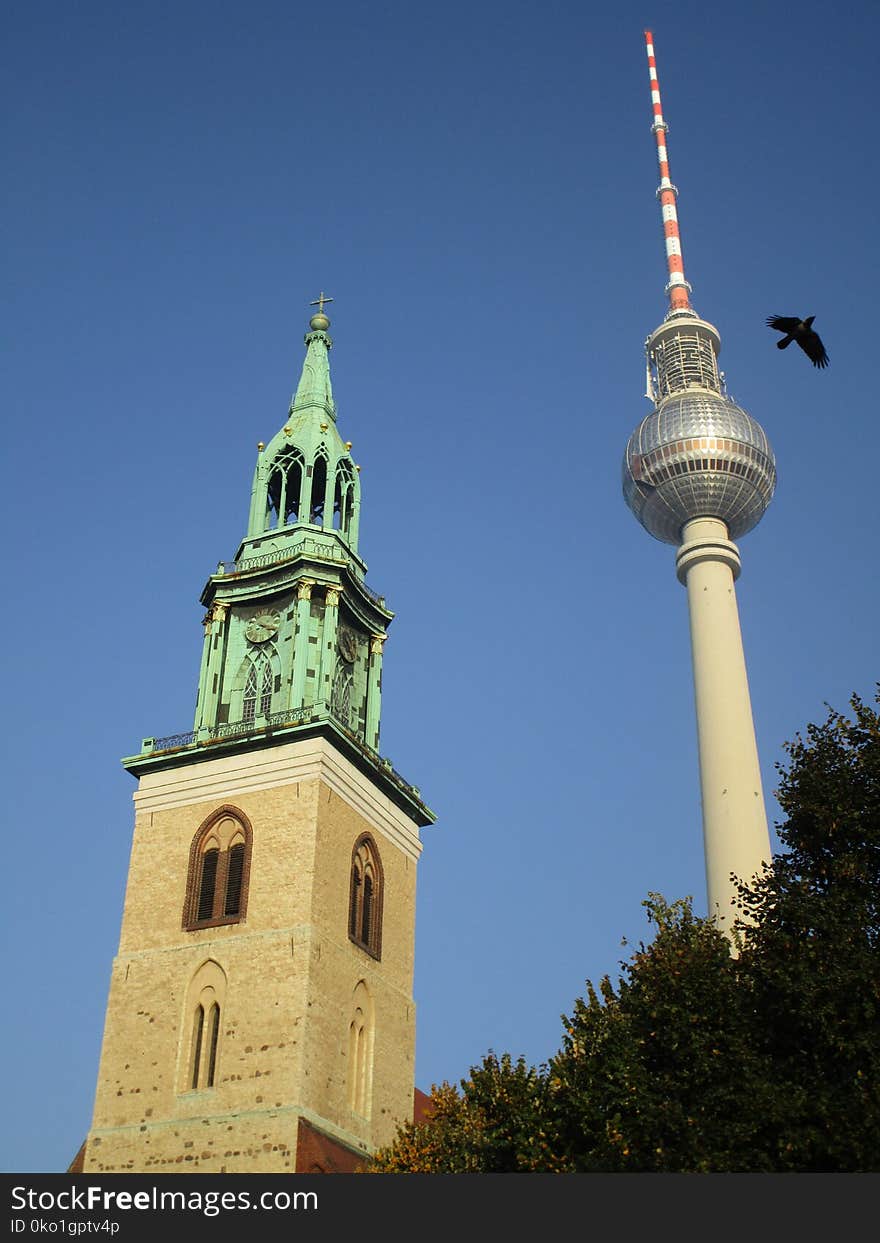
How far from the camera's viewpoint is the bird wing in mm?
37500

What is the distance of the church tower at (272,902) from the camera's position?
4728 centimetres

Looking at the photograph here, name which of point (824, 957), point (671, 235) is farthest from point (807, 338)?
point (671, 235)

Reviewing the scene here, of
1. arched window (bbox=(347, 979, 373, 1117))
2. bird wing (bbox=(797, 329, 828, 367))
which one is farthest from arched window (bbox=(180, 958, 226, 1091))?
bird wing (bbox=(797, 329, 828, 367))

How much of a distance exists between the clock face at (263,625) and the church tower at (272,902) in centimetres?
6

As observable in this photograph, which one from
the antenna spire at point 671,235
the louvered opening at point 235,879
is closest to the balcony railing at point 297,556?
the louvered opening at point 235,879

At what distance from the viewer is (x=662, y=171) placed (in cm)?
10588

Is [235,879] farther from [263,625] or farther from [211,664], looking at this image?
[263,625]

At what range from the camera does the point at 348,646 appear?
199ft

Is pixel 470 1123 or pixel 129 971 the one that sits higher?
pixel 129 971

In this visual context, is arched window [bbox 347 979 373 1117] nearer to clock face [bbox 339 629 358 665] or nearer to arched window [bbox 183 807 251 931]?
arched window [bbox 183 807 251 931]
